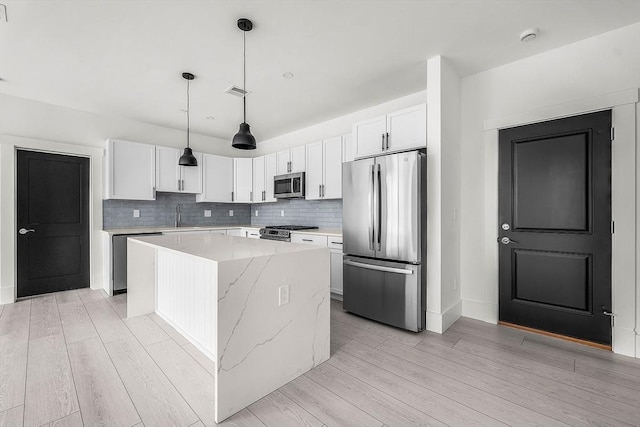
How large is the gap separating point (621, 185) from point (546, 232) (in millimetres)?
647

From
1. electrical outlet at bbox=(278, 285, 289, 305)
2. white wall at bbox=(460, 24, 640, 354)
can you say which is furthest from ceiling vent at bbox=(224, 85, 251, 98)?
white wall at bbox=(460, 24, 640, 354)

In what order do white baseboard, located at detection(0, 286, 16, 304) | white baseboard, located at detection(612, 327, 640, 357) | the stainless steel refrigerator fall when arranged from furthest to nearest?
white baseboard, located at detection(0, 286, 16, 304) < the stainless steel refrigerator < white baseboard, located at detection(612, 327, 640, 357)

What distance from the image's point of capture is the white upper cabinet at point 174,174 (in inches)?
186

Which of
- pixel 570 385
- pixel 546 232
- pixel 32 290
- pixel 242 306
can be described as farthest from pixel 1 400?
pixel 546 232

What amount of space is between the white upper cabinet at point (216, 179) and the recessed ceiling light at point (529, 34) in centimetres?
472

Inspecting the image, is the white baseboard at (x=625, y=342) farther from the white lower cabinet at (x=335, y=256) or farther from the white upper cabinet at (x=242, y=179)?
the white upper cabinet at (x=242, y=179)

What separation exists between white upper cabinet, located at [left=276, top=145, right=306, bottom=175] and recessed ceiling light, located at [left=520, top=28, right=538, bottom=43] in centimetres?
300

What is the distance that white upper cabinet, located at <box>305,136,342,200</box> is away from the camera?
164 inches

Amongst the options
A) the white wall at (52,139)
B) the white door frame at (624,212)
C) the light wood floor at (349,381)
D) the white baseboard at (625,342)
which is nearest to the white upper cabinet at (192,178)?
the white wall at (52,139)

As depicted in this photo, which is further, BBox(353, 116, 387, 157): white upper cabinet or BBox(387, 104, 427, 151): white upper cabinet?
BBox(353, 116, 387, 157): white upper cabinet

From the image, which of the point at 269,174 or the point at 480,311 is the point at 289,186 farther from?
the point at 480,311

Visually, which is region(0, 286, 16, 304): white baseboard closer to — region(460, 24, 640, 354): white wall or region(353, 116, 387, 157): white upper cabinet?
region(353, 116, 387, 157): white upper cabinet

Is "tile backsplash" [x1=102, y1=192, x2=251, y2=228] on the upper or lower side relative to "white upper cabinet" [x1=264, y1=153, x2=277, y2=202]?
lower

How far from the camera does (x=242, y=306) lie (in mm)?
1707
